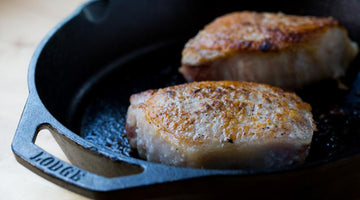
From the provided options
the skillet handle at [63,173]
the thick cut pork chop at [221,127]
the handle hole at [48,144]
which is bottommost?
the handle hole at [48,144]

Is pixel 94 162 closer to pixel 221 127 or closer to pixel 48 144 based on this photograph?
pixel 221 127

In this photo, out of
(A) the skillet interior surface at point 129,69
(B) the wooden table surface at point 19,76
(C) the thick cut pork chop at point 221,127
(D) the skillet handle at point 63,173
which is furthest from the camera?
(A) the skillet interior surface at point 129,69

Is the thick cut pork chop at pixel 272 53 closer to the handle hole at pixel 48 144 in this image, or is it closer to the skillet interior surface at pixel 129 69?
the skillet interior surface at pixel 129 69

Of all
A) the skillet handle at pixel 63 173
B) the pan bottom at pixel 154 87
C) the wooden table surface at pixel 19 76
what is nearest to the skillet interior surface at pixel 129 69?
the pan bottom at pixel 154 87

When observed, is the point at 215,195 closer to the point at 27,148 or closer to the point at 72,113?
the point at 27,148

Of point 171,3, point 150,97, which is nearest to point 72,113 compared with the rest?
point 150,97

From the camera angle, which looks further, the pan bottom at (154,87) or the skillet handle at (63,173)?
the pan bottom at (154,87)

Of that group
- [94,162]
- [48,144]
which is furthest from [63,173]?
[48,144]

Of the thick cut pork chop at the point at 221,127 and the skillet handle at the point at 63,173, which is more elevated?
the skillet handle at the point at 63,173

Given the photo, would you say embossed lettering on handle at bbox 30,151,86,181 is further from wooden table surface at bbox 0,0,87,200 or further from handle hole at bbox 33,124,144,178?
wooden table surface at bbox 0,0,87,200
